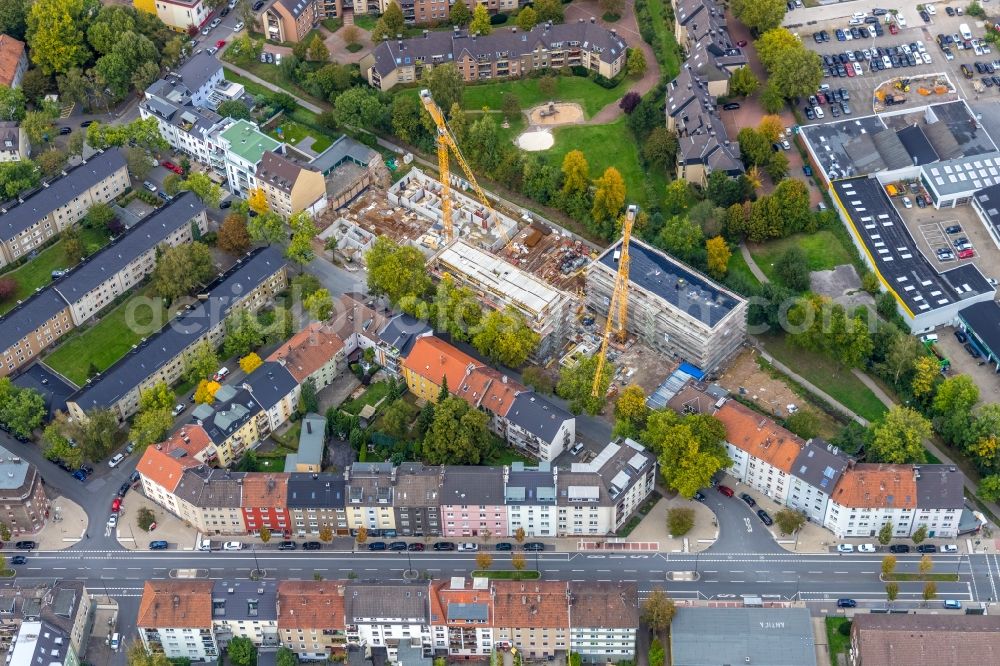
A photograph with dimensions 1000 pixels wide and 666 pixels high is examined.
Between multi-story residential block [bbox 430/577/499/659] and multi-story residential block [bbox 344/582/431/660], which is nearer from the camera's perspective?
multi-story residential block [bbox 430/577/499/659]

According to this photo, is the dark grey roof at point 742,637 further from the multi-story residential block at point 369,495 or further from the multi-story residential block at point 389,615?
the multi-story residential block at point 369,495

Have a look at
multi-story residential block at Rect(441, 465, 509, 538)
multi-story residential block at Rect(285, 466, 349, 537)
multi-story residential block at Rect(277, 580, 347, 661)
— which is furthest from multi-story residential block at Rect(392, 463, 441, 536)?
multi-story residential block at Rect(277, 580, 347, 661)

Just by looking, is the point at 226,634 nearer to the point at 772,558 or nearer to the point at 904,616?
the point at 772,558

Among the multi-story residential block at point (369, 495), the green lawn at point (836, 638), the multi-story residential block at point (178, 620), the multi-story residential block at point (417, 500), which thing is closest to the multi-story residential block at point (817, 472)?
the green lawn at point (836, 638)

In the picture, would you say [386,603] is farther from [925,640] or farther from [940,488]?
[940,488]

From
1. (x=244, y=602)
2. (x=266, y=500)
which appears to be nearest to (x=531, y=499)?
(x=266, y=500)

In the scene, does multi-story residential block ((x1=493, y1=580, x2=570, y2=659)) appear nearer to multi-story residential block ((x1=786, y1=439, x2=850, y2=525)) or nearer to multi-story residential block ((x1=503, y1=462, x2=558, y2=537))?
multi-story residential block ((x1=503, y1=462, x2=558, y2=537))

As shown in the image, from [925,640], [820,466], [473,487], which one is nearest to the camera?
[925,640]
